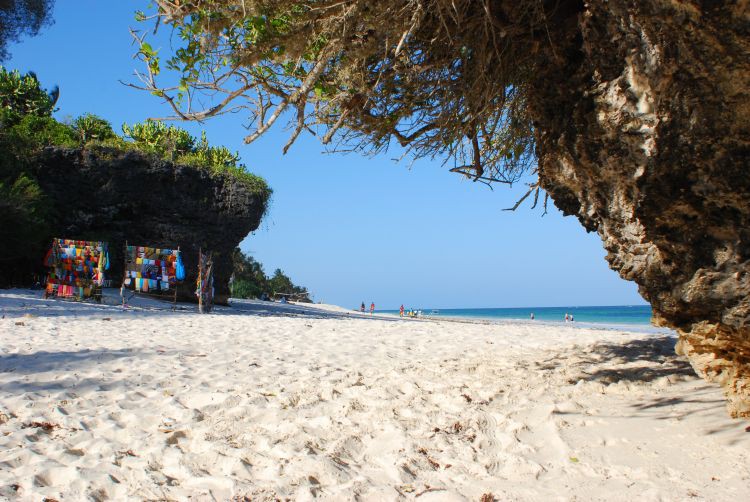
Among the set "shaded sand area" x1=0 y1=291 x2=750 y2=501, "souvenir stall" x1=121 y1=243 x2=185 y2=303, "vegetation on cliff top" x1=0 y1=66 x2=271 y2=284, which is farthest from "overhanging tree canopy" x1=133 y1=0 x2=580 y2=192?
"vegetation on cliff top" x1=0 y1=66 x2=271 y2=284

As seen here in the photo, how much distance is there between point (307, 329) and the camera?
31.8ft

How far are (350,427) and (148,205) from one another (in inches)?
664

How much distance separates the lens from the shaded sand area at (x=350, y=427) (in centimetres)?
276

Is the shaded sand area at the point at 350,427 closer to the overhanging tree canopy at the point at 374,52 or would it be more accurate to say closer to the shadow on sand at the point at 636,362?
the shadow on sand at the point at 636,362

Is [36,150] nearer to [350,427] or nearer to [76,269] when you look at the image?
[76,269]

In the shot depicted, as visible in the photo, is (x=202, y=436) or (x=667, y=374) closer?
(x=202, y=436)

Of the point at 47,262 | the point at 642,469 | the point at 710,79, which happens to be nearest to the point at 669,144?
the point at 710,79

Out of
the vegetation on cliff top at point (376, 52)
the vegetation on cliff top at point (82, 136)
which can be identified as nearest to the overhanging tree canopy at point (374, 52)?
the vegetation on cliff top at point (376, 52)

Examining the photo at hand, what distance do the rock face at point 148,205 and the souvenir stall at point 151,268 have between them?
3.66 metres

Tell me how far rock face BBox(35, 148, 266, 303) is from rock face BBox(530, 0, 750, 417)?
16.4m

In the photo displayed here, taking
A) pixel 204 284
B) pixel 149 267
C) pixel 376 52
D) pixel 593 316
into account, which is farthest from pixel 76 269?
pixel 593 316

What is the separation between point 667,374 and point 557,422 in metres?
2.45

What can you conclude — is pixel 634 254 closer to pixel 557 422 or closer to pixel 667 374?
pixel 557 422

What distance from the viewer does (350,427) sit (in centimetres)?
375
